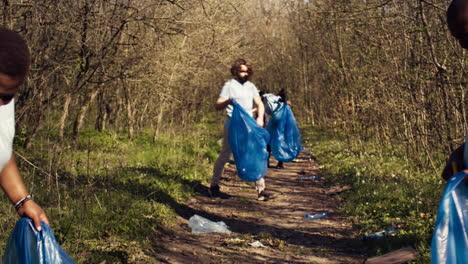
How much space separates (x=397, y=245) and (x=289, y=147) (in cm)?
588

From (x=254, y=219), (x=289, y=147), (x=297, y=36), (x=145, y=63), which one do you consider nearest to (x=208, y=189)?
(x=254, y=219)

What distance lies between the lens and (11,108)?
8.05ft

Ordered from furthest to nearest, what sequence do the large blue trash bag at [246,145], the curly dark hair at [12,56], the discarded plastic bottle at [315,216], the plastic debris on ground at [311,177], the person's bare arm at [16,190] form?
1. the plastic debris on ground at [311,177]
2. the large blue trash bag at [246,145]
3. the discarded plastic bottle at [315,216]
4. the person's bare arm at [16,190]
5. the curly dark hair at [12,56]

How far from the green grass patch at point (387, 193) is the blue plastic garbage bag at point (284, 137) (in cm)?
73

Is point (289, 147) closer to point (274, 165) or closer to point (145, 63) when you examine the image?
point (274, 165)

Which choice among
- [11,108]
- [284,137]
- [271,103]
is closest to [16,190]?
[11,108]

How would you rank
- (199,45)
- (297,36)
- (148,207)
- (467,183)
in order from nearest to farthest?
(467,183) → (148,207) → (199,45) → (297,36)

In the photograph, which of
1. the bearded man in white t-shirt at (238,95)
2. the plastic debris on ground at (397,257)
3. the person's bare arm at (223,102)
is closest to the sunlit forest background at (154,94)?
the plastic debris on ground at (397,257)

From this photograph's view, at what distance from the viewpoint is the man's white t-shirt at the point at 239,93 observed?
7727mm

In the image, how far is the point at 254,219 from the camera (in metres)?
6.85

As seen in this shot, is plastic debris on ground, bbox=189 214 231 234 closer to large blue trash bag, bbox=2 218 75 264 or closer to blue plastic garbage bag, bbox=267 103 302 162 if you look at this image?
large blue trash bag, bbox=2 218 75 264

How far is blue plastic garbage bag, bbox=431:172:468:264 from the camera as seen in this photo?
2.40 meters

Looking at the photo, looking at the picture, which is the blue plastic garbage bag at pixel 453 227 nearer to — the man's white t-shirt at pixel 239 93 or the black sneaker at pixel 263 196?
the man's white t-shirt at pixel 239 93

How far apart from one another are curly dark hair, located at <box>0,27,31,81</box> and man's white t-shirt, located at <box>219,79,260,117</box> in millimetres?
5486
